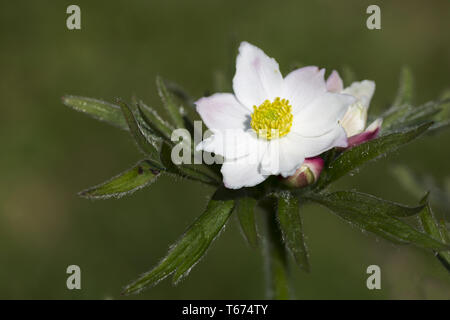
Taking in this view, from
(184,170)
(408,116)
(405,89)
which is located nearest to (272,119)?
(184,170)

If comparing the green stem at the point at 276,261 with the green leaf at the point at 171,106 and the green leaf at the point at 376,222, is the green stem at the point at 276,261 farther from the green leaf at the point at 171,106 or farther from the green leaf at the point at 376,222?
the green leaf at the point at 171,106

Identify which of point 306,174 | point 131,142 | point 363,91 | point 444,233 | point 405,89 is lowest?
point 444,233

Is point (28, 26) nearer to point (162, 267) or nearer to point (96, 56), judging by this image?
point (96, 56)

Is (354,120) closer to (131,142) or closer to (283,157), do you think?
(283,157)

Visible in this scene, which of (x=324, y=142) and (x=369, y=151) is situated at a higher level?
(x=324, y=142)

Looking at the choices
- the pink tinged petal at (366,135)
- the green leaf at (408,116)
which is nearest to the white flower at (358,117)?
the pink tinged petal at (366,135)

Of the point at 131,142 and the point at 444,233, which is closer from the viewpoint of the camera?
the point at 444,233

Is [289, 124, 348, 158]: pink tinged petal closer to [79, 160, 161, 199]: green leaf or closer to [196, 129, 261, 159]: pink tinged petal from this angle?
[196, 129, 261, 159]: pink tinged petal
